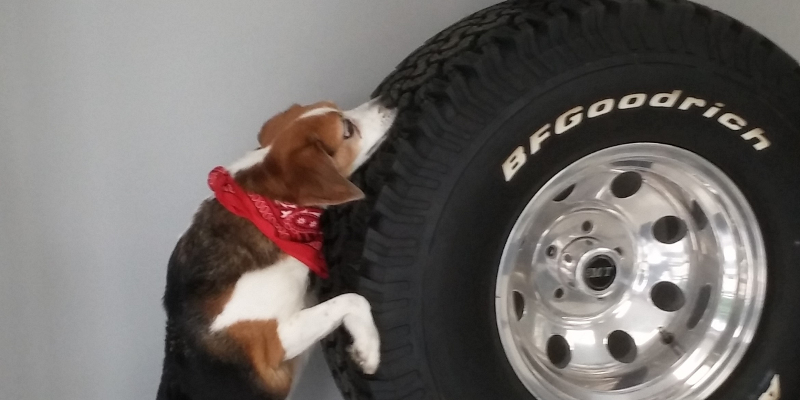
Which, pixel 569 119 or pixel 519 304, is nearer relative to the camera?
pixel 569 119

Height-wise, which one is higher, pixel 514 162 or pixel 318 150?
pixel 318 150

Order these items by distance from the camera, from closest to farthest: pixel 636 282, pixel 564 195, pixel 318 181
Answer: pixel 318 181 < pixel 564 195 < pixel 636 282

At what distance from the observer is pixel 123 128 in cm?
161

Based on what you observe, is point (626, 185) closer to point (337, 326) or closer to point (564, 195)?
point (564, 195)

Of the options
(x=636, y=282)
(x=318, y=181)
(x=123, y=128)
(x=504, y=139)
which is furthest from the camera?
(x=123, y=128)

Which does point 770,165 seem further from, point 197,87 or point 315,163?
point 197,87

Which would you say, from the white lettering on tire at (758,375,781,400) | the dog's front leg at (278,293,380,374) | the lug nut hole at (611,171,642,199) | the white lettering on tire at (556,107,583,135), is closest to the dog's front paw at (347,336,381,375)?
the dog's front leg at (278,293,380,374)

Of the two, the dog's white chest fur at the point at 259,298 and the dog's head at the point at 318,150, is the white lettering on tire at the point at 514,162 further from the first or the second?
the dog's white chest fur at the point at 259,298

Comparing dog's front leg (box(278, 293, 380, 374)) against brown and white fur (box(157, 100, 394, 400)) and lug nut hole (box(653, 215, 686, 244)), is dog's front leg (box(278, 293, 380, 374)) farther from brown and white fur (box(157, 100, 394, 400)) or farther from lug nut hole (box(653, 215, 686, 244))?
lug nut hole (box(653, 215, 686, 244))

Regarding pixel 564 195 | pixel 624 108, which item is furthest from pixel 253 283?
pixel 624 108

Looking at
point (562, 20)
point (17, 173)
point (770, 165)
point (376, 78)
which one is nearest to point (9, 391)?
point (17, 173)

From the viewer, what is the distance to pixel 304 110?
4.83ft

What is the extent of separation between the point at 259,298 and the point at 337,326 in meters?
0.18

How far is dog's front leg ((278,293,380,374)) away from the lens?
3.80 feet
